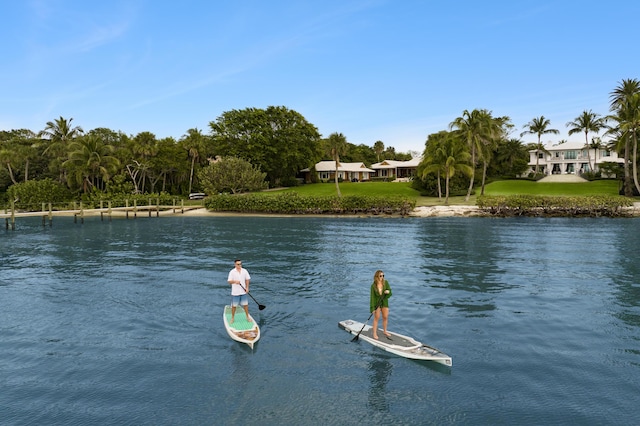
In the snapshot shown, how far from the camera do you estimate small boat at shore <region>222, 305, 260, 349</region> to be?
48.9ft

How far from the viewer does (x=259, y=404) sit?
1111cm

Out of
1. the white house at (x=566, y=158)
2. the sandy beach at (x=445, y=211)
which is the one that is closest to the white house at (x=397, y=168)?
the white house at (x=566, y=158)

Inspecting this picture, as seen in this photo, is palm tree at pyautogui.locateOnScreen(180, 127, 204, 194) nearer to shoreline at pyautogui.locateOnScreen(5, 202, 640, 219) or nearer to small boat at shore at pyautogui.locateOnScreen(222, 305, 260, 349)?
shoreline at pyautogui.locateOnScreen(5, 202, 640, 219)

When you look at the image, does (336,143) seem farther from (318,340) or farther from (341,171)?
(318,340)

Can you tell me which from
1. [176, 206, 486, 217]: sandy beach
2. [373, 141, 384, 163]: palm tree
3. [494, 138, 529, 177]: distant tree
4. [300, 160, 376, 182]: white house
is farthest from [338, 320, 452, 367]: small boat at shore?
[373, 141, 384, 163]: palm tree

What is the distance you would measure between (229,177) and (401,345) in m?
70.3

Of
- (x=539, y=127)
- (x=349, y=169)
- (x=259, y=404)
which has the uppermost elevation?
(x=539, y=127)

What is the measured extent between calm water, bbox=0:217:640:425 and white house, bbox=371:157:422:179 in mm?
80213

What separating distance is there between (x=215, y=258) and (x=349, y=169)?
8229 centimetres

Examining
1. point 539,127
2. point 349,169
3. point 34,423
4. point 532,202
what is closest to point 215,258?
point 34,423

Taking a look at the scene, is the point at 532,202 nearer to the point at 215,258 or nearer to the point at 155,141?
the point at 215,258

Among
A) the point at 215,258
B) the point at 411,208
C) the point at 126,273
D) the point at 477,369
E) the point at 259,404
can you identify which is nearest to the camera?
the point at 259,404

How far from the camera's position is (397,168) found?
11650 cm

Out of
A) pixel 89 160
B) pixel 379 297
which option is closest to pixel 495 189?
pixel 89 160
